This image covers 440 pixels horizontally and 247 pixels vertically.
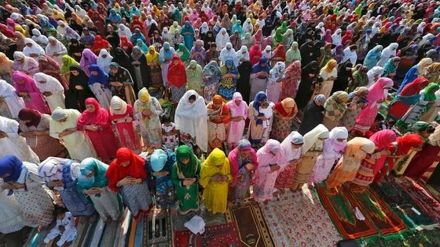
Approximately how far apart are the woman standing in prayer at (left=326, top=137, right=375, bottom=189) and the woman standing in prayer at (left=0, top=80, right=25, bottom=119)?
20.5 feet

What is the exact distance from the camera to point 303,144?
3992 millimetres

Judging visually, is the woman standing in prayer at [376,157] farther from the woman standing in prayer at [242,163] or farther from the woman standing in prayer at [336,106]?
the woman standing in prayer at [242,163]

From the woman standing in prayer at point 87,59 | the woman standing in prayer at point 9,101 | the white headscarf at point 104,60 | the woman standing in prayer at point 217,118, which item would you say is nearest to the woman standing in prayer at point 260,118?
the woman standing in prayer at point 217,118

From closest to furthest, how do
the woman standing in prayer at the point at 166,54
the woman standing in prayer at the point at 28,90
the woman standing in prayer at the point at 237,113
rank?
the woman standing in prayer at the point at 237,113 → the woman standing in prayer at the point at 28,90 → the woman standing in prayer at the point at 166,54

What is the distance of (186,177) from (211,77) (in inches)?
129

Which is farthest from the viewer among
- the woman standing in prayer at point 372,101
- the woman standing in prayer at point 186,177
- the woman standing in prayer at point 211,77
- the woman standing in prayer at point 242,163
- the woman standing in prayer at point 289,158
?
the woman standing in prayer at point 211,77

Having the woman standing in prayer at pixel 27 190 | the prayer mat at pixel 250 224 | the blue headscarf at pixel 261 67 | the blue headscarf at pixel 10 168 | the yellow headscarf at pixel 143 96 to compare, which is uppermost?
the blue headscarf at pixel 261 67

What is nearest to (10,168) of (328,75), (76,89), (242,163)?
(76,89)

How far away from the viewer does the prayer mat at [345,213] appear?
4.04 metres

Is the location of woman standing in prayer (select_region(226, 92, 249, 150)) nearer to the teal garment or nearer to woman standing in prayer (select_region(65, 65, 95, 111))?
the teal garment

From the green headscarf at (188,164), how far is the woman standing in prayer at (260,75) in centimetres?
358

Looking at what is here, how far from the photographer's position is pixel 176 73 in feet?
20.7

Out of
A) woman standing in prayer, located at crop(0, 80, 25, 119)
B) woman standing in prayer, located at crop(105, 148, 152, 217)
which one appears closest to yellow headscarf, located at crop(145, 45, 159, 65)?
woman standing in prayer, located at crop(0, 80, 25, 119)

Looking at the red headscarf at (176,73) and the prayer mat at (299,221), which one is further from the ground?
the red headscarf at (176,73)
